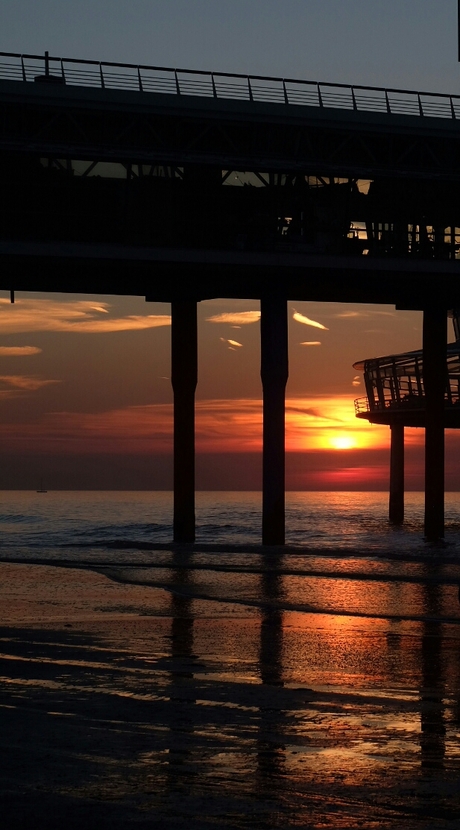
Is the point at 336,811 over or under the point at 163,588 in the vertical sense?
over

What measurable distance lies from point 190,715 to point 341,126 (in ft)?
105

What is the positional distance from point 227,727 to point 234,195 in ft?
106

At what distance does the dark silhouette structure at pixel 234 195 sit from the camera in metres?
36.9

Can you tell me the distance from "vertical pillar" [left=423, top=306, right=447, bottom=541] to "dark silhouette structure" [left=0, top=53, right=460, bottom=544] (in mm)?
2281

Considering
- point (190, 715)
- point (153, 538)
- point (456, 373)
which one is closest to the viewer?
point (190, 715)

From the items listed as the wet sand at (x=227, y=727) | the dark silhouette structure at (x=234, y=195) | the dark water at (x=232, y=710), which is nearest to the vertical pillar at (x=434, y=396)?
the dark silhouette structure at (x=234, y=195)

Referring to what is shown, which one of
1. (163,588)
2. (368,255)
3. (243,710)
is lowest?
(163,588)

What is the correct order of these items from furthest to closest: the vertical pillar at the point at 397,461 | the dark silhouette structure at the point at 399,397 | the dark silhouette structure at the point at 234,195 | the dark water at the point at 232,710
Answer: the vertical pillar at the point at 397,461, the dark silhouette structure at the point at 399,397, the dark silhouette structure at the point at 234,195, the dark water at the point at 232,710

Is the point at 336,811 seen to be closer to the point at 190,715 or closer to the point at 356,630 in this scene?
the point at 190,715

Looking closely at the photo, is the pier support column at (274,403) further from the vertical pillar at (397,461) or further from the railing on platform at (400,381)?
the vertical pillar at (397,461)

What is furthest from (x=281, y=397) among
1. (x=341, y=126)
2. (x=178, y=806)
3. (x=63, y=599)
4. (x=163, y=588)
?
(x=178, y=806)

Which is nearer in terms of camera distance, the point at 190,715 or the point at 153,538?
the point at 190,715

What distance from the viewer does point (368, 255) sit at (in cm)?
3975

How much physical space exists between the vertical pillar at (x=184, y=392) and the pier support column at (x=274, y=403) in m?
4.08
